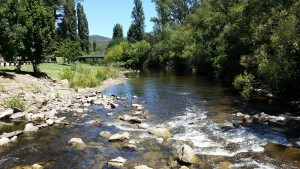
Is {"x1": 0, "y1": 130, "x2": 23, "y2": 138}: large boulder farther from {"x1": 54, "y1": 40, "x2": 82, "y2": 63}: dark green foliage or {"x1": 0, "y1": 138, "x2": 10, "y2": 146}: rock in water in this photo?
{"x1": 54, "y1": 40, "x2": 82, "y2": 63}: dark green foliage

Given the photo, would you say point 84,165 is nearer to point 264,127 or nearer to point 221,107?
point 264,127

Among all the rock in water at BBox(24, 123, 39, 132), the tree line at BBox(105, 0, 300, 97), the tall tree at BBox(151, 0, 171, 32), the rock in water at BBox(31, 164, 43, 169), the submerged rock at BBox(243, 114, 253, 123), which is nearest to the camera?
the rock in water at BBox(31, 164, 43, 169)

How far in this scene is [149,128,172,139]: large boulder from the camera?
19.5 metres

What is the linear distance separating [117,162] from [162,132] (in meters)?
5.30

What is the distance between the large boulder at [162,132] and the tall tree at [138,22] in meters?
110

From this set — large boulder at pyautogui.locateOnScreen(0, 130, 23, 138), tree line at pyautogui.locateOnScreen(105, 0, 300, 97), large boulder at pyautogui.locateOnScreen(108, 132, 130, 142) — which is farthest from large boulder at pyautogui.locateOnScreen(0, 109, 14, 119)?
tree line at pyautogui.locateOnScreen(105, 0, 300, 97)

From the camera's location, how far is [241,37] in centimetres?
4006

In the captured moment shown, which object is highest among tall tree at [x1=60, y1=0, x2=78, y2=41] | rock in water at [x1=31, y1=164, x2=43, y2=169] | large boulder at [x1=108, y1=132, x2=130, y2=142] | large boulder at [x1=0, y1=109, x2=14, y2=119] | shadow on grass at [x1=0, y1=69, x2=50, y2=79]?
tall tree at [x1=60, y1=0, x2=78, y2=41]

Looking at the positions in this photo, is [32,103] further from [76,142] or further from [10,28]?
[76,142]

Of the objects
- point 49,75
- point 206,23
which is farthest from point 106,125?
point 206,23

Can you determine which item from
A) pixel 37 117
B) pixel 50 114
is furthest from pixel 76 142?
pixel 50 114

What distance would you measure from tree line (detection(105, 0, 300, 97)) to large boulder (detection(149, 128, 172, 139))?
11827 mm

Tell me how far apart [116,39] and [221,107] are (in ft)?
433

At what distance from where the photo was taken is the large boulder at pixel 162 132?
1953cm
